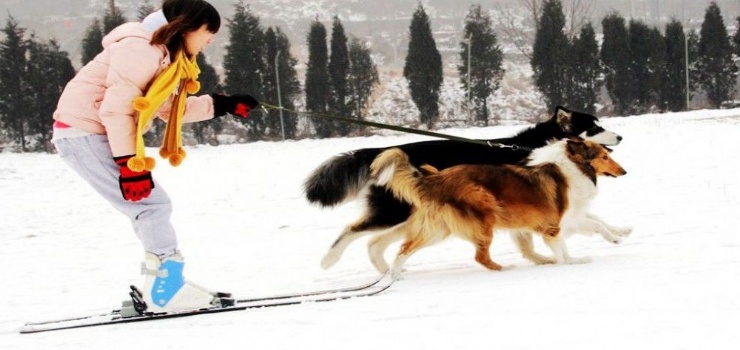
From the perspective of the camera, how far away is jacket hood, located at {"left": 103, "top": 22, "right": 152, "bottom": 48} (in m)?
3.46

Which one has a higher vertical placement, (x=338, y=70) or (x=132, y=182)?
(x=338, y=70)

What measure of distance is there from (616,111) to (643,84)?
6.31ft

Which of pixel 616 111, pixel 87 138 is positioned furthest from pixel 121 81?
pixel 616 111

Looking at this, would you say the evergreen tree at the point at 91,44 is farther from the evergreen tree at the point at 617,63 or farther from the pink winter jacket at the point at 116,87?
the pink winter jacket at the point at 116,87

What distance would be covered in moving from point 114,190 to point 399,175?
6.46 ft

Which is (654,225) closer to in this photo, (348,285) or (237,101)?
(348,285)

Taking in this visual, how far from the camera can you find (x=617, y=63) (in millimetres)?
30328

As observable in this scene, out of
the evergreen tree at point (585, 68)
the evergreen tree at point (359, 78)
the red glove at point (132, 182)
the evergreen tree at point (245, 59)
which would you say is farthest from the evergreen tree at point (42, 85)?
the red glove at point (132, 182)

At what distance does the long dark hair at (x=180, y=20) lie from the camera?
11.4ft

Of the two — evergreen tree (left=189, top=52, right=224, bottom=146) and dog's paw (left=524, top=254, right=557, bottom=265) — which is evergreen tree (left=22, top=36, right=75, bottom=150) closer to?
evergreen tree (left=189, top=52, right=224, bottom=146)

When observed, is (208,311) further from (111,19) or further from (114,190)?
(111,19)

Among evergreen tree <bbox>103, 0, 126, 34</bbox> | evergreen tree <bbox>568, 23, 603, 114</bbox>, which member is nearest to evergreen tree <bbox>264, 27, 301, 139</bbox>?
evergreen tree <bbox>103, 0, 126, 34</bbox>

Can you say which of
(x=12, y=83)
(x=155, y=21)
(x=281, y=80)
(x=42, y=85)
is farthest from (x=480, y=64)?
(x=155, y=21)

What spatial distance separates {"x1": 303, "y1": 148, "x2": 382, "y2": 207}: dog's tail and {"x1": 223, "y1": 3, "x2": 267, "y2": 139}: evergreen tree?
21.7m
